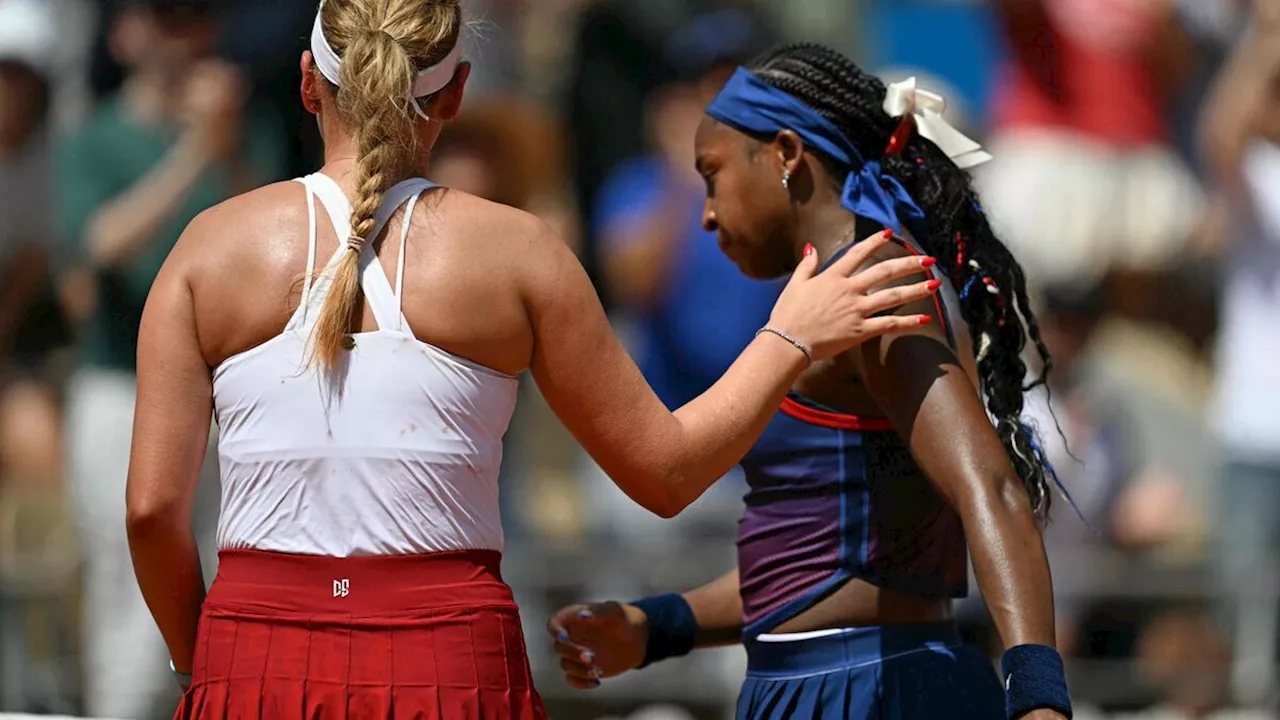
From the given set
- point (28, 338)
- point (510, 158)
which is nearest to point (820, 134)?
point (510, 158)

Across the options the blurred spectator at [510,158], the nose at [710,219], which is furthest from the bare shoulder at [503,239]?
the blurred spectator at [510,158]

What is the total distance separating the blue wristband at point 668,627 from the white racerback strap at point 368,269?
1252mm

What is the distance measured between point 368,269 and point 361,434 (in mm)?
232

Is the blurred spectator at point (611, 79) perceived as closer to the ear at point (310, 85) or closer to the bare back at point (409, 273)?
the ear at point (310, 85)

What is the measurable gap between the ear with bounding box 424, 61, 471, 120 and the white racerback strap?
6.7 inches

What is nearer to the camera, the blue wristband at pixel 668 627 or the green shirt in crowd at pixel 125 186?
the blue wristband at pixel 668 627

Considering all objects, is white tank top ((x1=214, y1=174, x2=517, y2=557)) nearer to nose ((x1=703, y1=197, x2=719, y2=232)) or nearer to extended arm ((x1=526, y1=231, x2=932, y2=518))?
extended arm ((x1=526, y1=231, x2=932, y2=518))

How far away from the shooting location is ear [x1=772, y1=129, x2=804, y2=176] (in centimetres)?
331

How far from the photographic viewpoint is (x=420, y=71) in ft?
8.38

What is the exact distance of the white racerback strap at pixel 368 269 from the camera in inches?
96.6

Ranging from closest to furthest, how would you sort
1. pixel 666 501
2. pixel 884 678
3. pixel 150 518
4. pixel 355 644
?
pixel 355 644 < pixel 150 518 < pixel 666 501 < pixel 884 678

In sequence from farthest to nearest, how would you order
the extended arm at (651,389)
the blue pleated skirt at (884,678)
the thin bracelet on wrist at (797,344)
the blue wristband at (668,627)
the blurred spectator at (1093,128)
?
the blurred spectator at (1093,128)
the blue wristband at (668,627)
the blue pleated skirt at (884,678)
the thin bracelet on wrist at (797,344)
the extended arm at (651,389)

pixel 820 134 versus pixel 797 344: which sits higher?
pixel 820 134

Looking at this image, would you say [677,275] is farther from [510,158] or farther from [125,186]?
[125,186]
